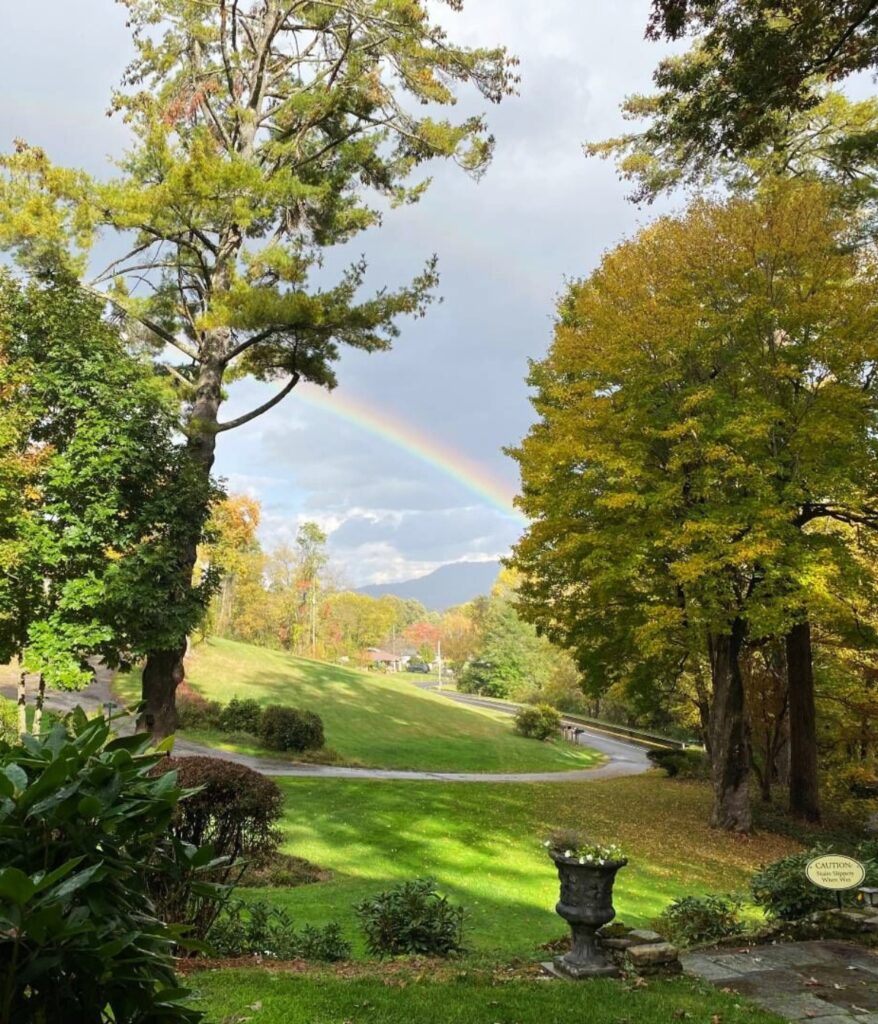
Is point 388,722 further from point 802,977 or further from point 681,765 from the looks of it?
point 802,977

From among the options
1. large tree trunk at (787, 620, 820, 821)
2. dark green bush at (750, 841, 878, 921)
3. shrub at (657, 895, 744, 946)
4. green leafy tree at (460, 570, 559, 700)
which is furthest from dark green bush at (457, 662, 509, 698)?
shrub at (657, 895, 744, 946)

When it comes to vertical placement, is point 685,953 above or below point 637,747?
above

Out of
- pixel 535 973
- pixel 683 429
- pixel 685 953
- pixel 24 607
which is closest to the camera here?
pixel 535 973

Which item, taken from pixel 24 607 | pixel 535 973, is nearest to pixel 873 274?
pixel 535 973

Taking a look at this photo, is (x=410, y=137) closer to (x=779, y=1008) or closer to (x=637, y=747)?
(x=779, y=1008)

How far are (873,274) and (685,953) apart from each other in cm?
1455

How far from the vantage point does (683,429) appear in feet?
45.3

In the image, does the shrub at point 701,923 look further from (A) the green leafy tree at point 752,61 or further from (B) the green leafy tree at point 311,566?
(B) the green leafy tree at point 311,566

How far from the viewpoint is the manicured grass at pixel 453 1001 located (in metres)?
4.33

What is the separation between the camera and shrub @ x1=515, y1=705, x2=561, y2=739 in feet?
130

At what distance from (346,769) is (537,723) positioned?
60.3 feet

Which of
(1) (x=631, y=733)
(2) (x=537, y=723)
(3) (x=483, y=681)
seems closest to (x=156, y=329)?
(2) (x=537, y=723)

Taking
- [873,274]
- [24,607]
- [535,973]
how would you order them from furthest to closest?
[873,274]
[24,607]
[535,973]

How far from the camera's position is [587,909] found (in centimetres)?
579
